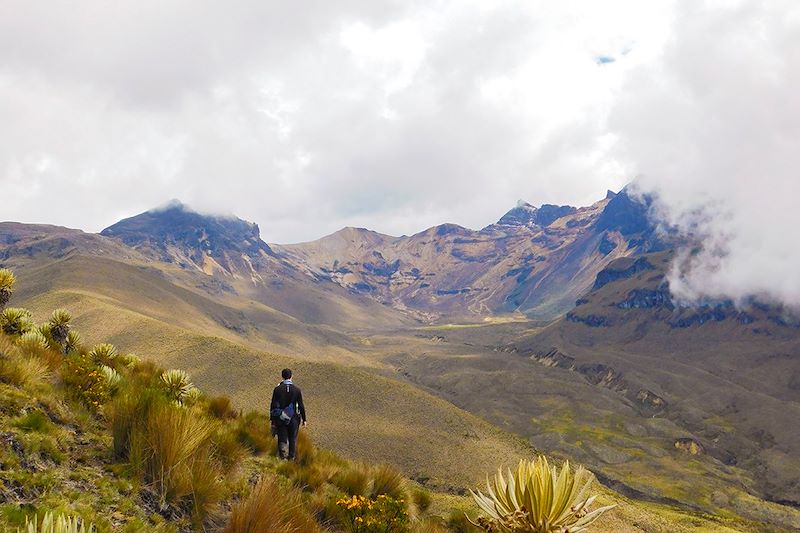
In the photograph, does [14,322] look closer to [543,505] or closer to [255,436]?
[255,436]

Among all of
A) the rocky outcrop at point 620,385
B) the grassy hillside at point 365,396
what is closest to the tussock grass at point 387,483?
the grassy hillside at point 365,396

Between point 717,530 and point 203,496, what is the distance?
212 feet

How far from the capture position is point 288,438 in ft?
42.5

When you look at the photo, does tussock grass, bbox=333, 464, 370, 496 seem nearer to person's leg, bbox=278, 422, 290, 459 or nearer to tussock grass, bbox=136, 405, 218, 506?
person's leg, bbox=278, 422, 290, 459

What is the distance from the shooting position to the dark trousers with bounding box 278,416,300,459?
1253 cm

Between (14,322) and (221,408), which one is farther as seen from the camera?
(14,322)

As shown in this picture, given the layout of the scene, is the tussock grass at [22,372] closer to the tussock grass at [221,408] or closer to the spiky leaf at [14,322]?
the tussock grass at [221,408]

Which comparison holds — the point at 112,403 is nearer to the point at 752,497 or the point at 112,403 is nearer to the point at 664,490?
the point at 664,490

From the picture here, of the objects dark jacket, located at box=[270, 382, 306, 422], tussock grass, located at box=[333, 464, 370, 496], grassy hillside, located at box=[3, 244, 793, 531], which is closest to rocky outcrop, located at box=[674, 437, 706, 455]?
grassy hillside, located at box=[3, 244, 793, 531]

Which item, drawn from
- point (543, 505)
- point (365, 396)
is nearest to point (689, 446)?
point (365, 396)

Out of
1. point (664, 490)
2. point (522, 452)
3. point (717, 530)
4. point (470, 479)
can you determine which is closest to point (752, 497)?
point (664, 490)

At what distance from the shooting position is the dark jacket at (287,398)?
12.7 meters

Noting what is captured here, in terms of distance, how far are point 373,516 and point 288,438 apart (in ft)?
17.0

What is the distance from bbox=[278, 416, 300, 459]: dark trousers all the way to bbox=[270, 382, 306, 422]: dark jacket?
0.71 feet
